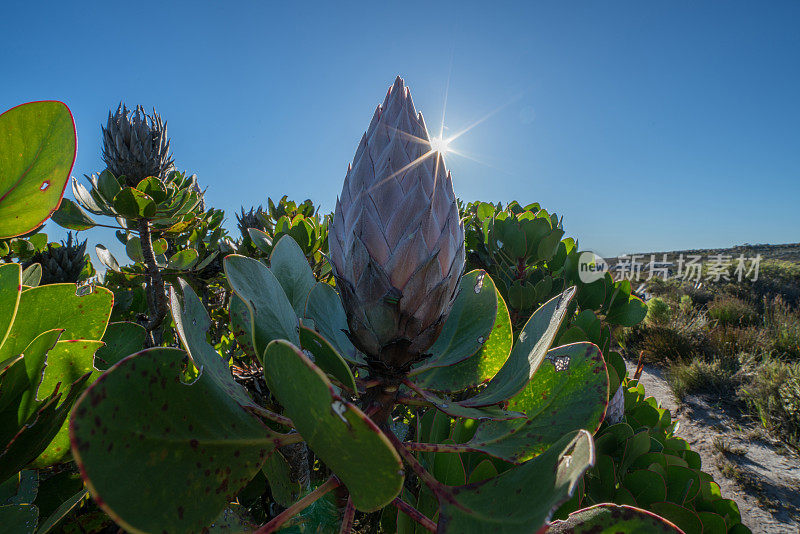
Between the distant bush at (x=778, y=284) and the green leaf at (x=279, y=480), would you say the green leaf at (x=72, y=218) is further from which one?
the distant bush at (x=778, y=284)

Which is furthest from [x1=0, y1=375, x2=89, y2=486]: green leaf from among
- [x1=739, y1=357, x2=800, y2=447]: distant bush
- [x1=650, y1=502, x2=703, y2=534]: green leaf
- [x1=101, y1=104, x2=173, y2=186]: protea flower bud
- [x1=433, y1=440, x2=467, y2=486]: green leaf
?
[x1=739, y1=357, x2=800, y2=447]: distant bush

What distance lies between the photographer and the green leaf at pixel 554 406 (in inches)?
23.6

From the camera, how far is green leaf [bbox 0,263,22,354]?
49 centimetres

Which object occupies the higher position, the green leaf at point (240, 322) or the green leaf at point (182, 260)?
the green leaf at point (182, 260)

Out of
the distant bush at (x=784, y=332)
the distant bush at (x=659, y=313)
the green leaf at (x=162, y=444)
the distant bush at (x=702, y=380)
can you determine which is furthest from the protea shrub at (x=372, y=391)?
the distant bush at (x=784, y=332)

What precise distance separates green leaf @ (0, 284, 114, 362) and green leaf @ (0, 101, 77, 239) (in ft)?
0.42

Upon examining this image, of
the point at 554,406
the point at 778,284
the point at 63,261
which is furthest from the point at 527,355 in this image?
the point at 778,284

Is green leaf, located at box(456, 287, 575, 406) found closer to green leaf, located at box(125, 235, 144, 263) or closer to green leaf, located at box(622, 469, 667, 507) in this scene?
green leaf, located at box(622, 469, 667, 507)

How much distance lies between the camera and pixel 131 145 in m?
2.50

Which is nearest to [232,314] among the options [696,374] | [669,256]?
[696,374]

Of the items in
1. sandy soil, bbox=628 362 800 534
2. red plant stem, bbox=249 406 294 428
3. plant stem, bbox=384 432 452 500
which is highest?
red plant stem, bbox=249 406 294 428

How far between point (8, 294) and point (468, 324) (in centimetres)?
75

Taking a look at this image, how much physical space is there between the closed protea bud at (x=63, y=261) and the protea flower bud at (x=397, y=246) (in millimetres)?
2232

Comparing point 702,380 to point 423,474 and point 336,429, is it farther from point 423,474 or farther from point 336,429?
point 336,429
